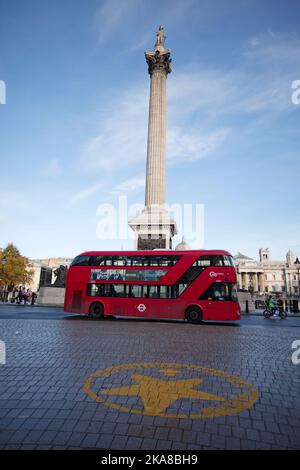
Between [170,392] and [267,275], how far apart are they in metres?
95.6

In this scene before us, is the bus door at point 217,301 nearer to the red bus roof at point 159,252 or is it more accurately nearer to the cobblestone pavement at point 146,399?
the red bus roof at point 159,252

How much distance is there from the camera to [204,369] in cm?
574

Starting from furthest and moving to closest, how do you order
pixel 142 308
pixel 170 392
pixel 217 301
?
pixel 142 308, pixel 217 301, pixel 170 392

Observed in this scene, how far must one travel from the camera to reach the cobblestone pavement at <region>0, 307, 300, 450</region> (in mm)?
3051

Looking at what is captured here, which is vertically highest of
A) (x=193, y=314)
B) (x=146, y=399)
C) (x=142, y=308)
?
(x=142, y=308)

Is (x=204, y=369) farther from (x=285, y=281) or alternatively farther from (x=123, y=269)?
(x=285, y=281)

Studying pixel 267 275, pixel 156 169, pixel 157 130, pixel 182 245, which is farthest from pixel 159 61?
pixel 267 275

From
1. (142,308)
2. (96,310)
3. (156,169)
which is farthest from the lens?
(156,169)

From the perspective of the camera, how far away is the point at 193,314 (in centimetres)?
1436

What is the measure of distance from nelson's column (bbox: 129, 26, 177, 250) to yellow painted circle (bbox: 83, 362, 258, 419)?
2674 centimetres

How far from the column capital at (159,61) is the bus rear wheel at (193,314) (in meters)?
35.5

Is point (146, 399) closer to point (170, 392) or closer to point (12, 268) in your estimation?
point (170, 392)

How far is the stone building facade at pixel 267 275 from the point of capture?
289 ft
